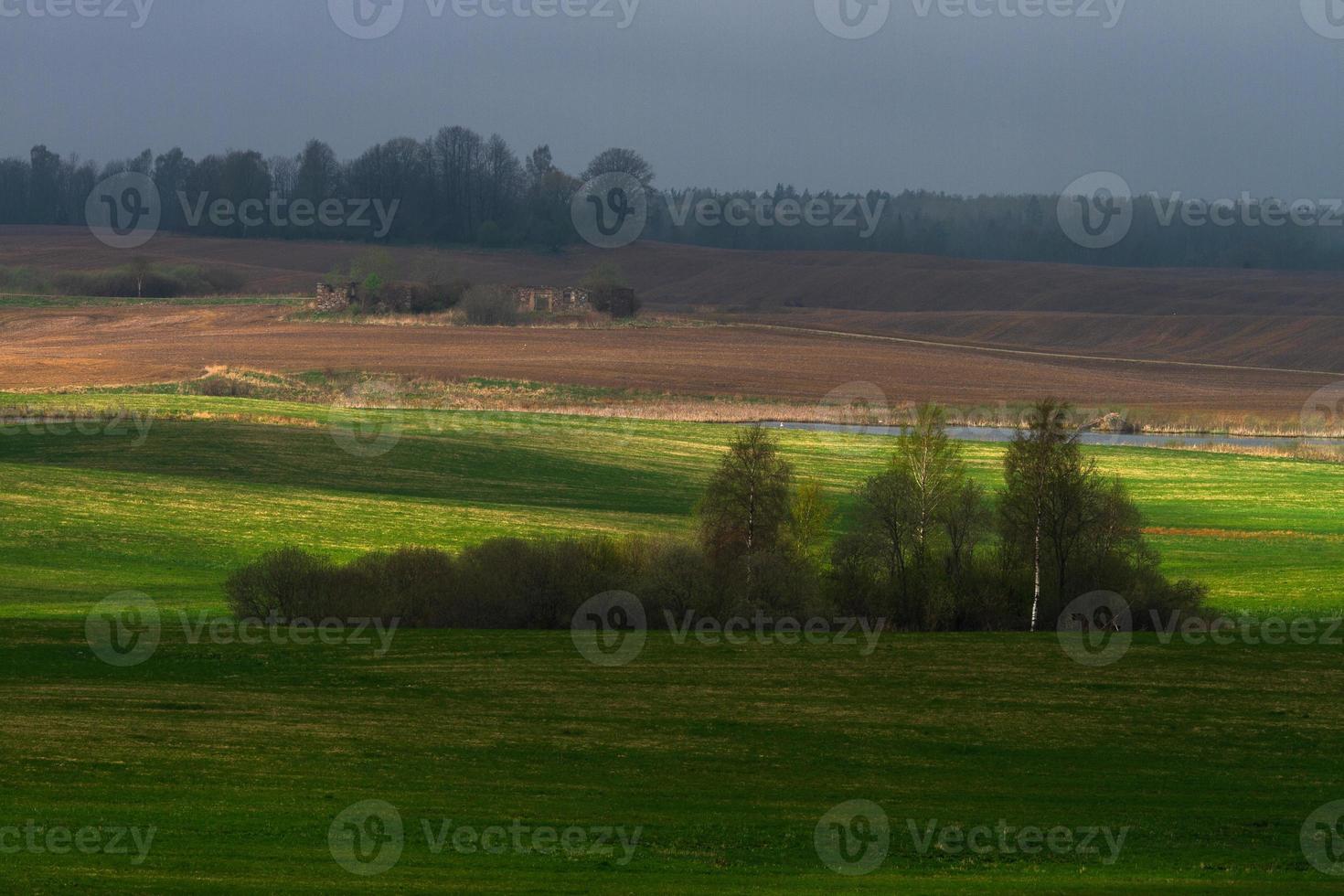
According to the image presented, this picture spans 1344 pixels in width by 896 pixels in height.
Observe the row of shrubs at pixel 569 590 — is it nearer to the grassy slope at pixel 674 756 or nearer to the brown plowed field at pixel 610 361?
the grassy slope at pixel 674 756

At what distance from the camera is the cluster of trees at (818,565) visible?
30.2 m

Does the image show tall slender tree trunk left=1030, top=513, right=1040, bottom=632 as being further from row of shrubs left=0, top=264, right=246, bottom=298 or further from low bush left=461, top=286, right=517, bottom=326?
row of shrubs left=0, top=264, right=246, bottom=298

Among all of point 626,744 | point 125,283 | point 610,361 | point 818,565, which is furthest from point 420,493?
point 125,283

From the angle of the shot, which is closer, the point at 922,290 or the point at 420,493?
the point at 420,493

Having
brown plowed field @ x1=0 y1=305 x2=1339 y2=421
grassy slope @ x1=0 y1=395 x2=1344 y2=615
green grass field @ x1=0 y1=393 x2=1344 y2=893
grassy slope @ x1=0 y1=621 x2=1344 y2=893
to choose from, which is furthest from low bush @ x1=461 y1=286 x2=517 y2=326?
grassy slope @ x1=0 y1=621 x2=1344 y2=893

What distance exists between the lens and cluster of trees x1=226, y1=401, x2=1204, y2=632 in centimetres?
3017

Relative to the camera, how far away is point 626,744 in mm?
18719

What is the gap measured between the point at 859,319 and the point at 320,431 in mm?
71125

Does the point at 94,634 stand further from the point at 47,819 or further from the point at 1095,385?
the point at 1095,385

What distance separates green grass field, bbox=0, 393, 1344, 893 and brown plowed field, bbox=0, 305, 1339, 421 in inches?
1518

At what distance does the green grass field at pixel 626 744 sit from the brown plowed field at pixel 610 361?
38565mm

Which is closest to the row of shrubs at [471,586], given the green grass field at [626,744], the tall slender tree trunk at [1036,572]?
the green grass field at [626,744]

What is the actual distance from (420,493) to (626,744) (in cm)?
2998

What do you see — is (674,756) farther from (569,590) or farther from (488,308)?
(488,308)
